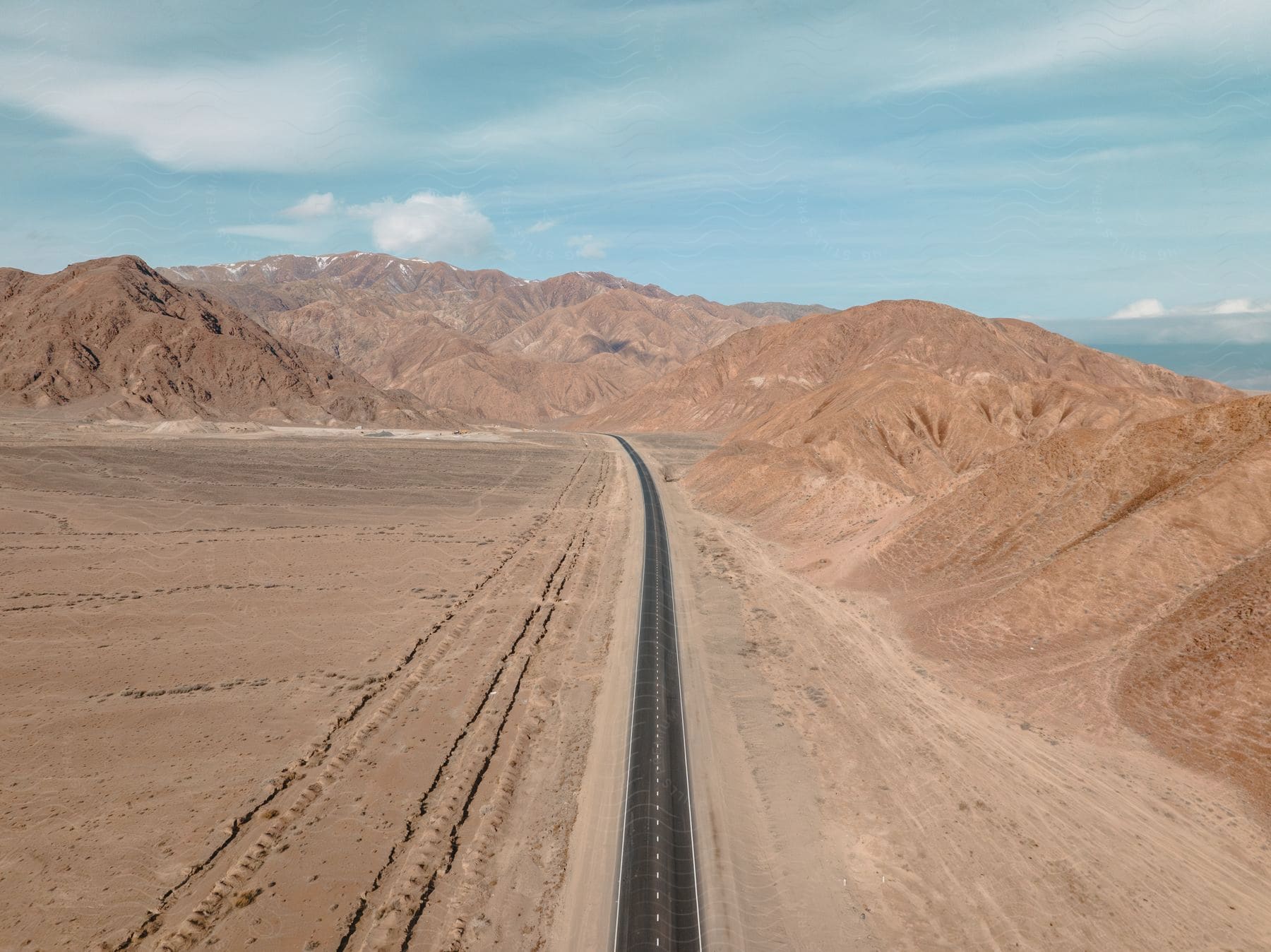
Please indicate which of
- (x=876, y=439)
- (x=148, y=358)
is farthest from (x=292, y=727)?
(x=148, y=358)

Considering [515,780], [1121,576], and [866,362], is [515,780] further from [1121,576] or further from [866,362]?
[866,362]

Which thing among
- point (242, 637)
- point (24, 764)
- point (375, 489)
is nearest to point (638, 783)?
point (24, 764)

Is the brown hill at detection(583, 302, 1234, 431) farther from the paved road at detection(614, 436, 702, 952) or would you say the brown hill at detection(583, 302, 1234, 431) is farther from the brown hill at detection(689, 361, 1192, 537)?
the paved road at detection(614, 436, 702, 952)

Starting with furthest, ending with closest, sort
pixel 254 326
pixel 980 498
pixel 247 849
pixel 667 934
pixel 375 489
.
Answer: pixel 254 326
pixel 375 489
pixel 980 498
pixel 247 849
pixel 667 934

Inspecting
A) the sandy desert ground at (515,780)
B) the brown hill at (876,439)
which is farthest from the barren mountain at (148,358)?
the sandy desert ground at (515,780)

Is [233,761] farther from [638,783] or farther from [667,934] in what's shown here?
[667,934]

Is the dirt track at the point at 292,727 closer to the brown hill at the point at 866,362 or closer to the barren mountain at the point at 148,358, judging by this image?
the barren mountain at the point at 148,358
